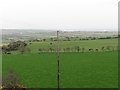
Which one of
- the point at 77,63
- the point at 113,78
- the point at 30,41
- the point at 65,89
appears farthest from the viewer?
the point at 30,41

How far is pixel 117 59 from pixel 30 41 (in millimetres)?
28515

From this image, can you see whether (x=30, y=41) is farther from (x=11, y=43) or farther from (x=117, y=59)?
(x=117, y=59)

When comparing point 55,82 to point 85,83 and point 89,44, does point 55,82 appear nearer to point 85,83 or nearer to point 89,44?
point 85,83

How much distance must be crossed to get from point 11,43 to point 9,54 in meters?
5.55

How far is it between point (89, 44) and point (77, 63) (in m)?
23.9

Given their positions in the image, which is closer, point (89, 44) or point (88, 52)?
point (88, 52)

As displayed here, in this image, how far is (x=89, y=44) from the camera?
227 ft

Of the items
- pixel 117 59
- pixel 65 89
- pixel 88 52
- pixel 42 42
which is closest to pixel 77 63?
pixel 117 59

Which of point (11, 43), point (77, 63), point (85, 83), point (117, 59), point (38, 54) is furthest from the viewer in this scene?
point (11, 43)

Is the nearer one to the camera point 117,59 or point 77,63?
point 77,63

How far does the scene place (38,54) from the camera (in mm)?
58000

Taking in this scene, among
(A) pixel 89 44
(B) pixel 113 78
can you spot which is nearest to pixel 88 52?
(A) pixel 89 44

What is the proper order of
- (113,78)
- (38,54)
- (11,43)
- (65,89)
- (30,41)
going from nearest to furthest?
(65,89)
(113,78)
(38,54)
(11,43)
(30,41)

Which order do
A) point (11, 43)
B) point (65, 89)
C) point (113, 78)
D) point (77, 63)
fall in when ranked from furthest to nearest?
point (11, 43) → point (77, 63) → point (113, 78) → point (65, 89)
